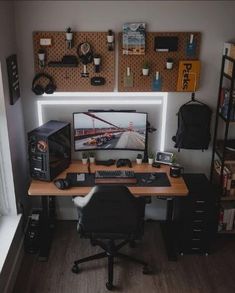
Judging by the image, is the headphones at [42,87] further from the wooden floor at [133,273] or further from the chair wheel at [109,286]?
the chair wheel at [109,286]

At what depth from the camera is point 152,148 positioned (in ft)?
11.8

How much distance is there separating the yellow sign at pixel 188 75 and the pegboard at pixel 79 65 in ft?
2.04

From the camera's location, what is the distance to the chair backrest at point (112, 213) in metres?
2.52

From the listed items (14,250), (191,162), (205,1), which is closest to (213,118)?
(191,162)

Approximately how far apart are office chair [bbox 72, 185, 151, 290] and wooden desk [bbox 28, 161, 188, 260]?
0.50ft

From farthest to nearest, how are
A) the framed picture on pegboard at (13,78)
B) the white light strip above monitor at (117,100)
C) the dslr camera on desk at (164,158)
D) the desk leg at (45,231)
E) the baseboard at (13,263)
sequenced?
the dslr camera on desk at (164,158)
the white light strip above monitor at (117,100)
the desk leg at (45,231)
the framed picture on pegboard at (13,78)
the baseboard at (13,263)

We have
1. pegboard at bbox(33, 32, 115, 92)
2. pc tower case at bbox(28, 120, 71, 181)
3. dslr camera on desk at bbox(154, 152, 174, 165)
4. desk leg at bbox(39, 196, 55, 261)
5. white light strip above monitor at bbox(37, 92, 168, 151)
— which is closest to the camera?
pc tower case at bbox(28, 120, 71, 181)

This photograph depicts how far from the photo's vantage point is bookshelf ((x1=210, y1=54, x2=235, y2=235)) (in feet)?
10.4

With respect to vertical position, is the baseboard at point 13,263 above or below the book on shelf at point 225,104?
below

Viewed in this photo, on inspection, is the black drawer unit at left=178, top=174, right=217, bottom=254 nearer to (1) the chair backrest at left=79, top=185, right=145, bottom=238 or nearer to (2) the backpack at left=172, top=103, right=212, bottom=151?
(2) the backpack at left=172, top=103, right=212, bottom=151

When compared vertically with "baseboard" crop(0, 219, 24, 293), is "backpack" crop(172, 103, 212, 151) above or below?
above

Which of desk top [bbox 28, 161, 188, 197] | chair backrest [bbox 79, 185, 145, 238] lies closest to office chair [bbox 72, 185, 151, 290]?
chair backrest [bbox 79, 185, 145, 238]

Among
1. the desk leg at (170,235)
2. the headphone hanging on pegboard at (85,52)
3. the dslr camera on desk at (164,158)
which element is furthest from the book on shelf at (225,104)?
the headphone hanging on pegboard at (85,52)

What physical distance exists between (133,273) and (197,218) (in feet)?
2.47
